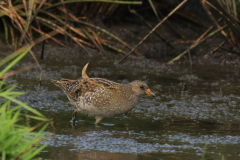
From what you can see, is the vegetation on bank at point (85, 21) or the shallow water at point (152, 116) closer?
the shallow water at point (152, 116)

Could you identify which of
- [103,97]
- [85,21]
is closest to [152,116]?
[103,97]

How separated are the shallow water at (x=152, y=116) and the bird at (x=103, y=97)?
7.4 inches

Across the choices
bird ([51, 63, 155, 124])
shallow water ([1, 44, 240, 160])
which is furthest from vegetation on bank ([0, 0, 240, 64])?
bird ([51, 63, 155, 124])

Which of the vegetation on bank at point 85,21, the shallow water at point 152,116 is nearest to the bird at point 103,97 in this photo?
the shallow water at point 152,116

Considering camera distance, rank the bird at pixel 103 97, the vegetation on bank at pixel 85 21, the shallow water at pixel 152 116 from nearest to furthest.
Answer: the shallow water at pixel 152 116, the bird at pixel 103 97, the vegetation on bank at pixel 85 21

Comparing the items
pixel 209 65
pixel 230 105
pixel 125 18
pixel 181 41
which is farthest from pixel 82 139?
pixel 125 18

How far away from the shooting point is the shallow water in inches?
175

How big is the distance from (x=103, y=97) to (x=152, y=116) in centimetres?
80

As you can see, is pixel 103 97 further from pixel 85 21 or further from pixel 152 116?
pixel 85 21

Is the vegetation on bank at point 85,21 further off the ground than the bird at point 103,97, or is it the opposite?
the vegetation on bank at point 85,21

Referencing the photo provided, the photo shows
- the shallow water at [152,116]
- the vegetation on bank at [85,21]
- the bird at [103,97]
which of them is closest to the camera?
the shallow water at [152,116]

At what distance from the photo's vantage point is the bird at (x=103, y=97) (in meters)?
5.55

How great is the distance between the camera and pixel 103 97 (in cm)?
561

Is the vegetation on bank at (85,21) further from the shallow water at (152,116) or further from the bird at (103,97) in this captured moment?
the bird at (103,97)
